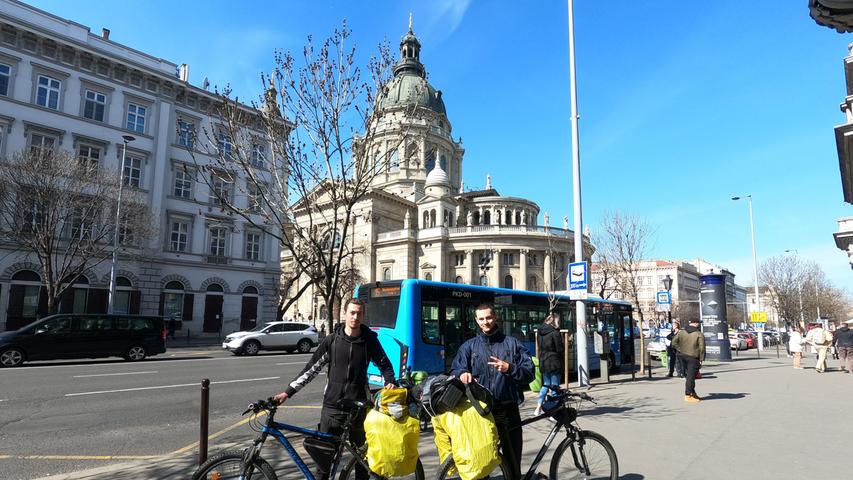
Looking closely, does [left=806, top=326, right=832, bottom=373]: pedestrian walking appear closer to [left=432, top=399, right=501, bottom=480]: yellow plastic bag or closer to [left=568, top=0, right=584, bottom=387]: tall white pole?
[left=568, top=0, right=584, bottom=387]: tall white pole

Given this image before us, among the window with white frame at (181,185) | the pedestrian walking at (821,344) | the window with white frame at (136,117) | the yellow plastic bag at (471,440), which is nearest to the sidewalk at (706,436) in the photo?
the yellow plastic bag at (471,440)

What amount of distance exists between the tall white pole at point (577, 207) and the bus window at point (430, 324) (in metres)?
3.51

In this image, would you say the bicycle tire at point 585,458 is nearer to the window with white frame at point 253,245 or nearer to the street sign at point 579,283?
the street sign at point 579,283

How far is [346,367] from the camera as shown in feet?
14.7

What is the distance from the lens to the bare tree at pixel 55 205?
21.9 meters

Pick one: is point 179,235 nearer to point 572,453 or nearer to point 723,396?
point 723,396

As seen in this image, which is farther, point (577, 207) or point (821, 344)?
point (821, 344)

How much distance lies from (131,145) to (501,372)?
34352mm

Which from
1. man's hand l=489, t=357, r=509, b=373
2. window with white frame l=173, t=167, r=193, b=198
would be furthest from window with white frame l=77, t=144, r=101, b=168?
man's hand l=489, t=357, r=509, b=373

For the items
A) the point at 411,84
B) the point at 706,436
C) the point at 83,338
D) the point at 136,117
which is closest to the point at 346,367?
the point at 706,436

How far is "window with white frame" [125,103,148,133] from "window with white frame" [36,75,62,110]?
148 inches

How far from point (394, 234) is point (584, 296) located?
54531 mm

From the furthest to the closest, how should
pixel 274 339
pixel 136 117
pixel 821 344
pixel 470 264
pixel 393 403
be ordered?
pixel 470 264 < pixel 136 117 < pixel 274 339 < pixel 821 344 < pixel 393 403

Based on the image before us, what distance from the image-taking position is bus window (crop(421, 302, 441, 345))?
12641 mm
